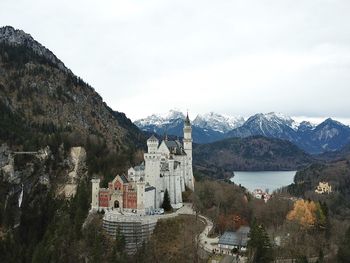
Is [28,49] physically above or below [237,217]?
above

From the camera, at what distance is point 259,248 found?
63594 mm

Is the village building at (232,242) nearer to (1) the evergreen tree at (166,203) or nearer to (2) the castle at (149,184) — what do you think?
(1) the evergreen tree at (166,203)

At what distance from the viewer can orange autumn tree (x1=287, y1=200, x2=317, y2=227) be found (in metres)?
77.2

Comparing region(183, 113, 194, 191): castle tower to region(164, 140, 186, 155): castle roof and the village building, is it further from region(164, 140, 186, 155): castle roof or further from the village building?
the village building

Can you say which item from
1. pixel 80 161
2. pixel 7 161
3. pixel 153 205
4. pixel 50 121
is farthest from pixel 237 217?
pixel 50 121

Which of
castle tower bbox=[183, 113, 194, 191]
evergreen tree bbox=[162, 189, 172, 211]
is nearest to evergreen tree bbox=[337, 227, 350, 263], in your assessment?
evergreen tree bbox=[162, 189, 172, 211]

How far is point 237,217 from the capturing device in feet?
266

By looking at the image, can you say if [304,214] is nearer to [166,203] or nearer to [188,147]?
[166,203]

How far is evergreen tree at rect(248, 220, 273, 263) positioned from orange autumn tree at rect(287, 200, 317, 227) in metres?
14.9

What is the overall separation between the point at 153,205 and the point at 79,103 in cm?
10502

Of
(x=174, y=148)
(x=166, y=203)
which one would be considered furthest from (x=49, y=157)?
(x=166, y=203)

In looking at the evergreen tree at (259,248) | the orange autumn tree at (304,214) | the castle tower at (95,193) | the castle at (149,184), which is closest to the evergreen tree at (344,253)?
the orange autumn tree at (304,214)

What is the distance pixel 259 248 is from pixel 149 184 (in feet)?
87.5

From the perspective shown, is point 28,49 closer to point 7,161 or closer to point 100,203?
point 7,161
